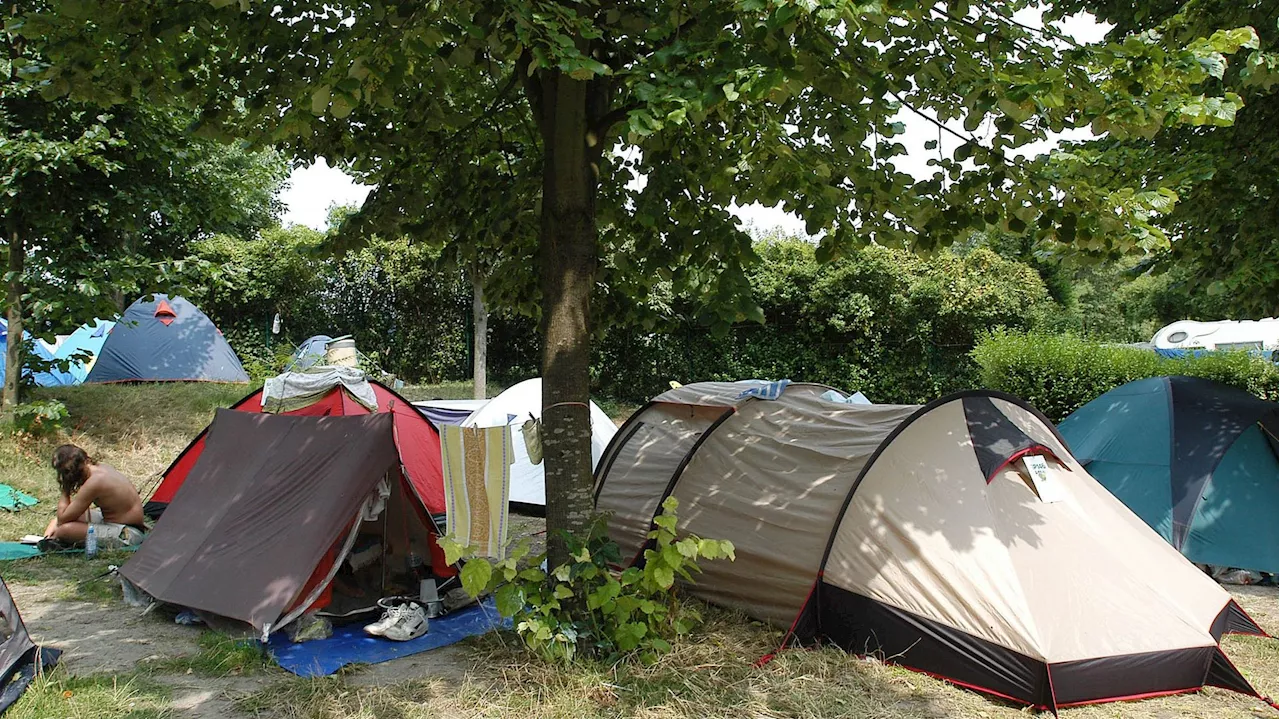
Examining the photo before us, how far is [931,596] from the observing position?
4195mm

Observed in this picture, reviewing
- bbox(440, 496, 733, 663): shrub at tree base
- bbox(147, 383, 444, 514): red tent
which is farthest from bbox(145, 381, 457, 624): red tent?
bbox(440, 496, 733, 663): shrub at tree base

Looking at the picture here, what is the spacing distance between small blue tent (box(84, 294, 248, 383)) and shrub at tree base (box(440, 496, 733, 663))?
1050 centimetres

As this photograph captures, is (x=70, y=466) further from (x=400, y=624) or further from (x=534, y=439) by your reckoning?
(x=534, y=439)

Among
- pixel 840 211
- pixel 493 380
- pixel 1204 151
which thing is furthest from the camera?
pixel 493 380

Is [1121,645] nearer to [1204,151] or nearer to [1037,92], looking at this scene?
[1037,92]

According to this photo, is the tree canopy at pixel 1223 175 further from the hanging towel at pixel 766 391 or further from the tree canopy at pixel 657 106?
the hanging towel at pixel 766 391

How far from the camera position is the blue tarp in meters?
4.31

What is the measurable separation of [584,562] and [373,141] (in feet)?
8.99

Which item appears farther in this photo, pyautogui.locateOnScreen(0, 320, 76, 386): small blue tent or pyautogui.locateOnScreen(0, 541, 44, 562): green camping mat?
pyautogui.locateOnScreen(0, 320, 76, 386): small blue tent

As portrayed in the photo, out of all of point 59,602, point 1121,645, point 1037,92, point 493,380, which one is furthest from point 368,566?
point 493,380

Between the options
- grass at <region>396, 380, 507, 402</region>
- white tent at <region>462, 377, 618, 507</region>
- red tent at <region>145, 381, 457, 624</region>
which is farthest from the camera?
grass at <region>396, 380, 507, 402</region>

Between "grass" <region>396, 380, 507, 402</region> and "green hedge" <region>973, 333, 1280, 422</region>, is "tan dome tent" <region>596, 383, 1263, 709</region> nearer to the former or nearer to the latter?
"green hedge" <region>973, 333, 1280, 422</region>

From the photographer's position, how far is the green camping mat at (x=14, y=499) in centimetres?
731

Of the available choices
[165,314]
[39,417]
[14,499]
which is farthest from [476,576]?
[165,314]
